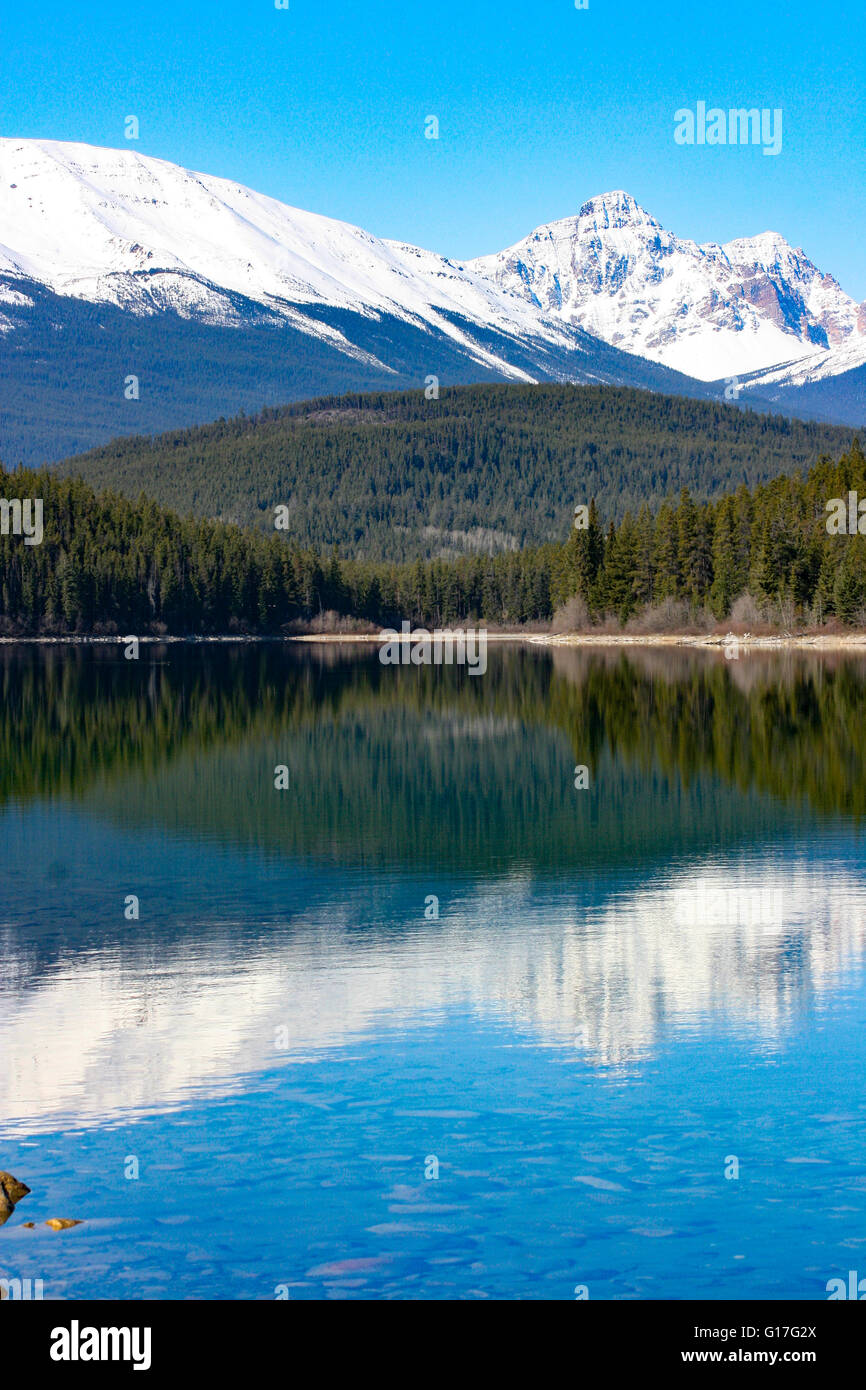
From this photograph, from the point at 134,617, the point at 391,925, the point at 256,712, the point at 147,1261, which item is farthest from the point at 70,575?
the point at 147,1261

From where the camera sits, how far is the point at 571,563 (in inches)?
6624

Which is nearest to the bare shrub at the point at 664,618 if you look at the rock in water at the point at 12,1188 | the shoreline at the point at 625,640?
the shoreline at the point at 625,640

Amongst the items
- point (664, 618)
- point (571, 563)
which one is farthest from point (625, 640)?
point (571, 563)

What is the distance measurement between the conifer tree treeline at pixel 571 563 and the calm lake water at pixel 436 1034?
91.9m

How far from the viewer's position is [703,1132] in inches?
581

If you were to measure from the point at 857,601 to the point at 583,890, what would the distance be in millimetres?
102123

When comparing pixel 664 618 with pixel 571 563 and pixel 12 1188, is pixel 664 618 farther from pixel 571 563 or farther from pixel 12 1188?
pixel 12 1188

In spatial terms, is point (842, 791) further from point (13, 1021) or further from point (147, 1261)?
point (147, 1261)

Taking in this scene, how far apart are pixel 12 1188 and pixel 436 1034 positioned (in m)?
6.08

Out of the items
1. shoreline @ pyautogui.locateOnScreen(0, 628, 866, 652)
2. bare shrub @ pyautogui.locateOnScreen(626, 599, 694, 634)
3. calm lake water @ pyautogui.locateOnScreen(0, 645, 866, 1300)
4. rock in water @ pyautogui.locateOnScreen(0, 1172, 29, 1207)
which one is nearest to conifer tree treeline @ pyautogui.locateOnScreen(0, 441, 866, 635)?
bare shrub @ pyautogui.locateOnScreen(626, 599, 694, 634)

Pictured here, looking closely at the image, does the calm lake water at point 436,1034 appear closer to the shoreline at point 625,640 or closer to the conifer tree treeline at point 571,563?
the shoreline at point 625,640

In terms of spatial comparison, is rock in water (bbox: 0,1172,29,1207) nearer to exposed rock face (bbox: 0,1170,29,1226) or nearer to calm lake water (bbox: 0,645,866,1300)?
exposed rock face (bbox: 0,1170,29,1226)

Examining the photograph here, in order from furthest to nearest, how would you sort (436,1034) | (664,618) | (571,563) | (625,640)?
(571,563) → (625,640) → (664,618) → (436,1034)

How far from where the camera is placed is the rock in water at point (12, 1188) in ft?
43.0
